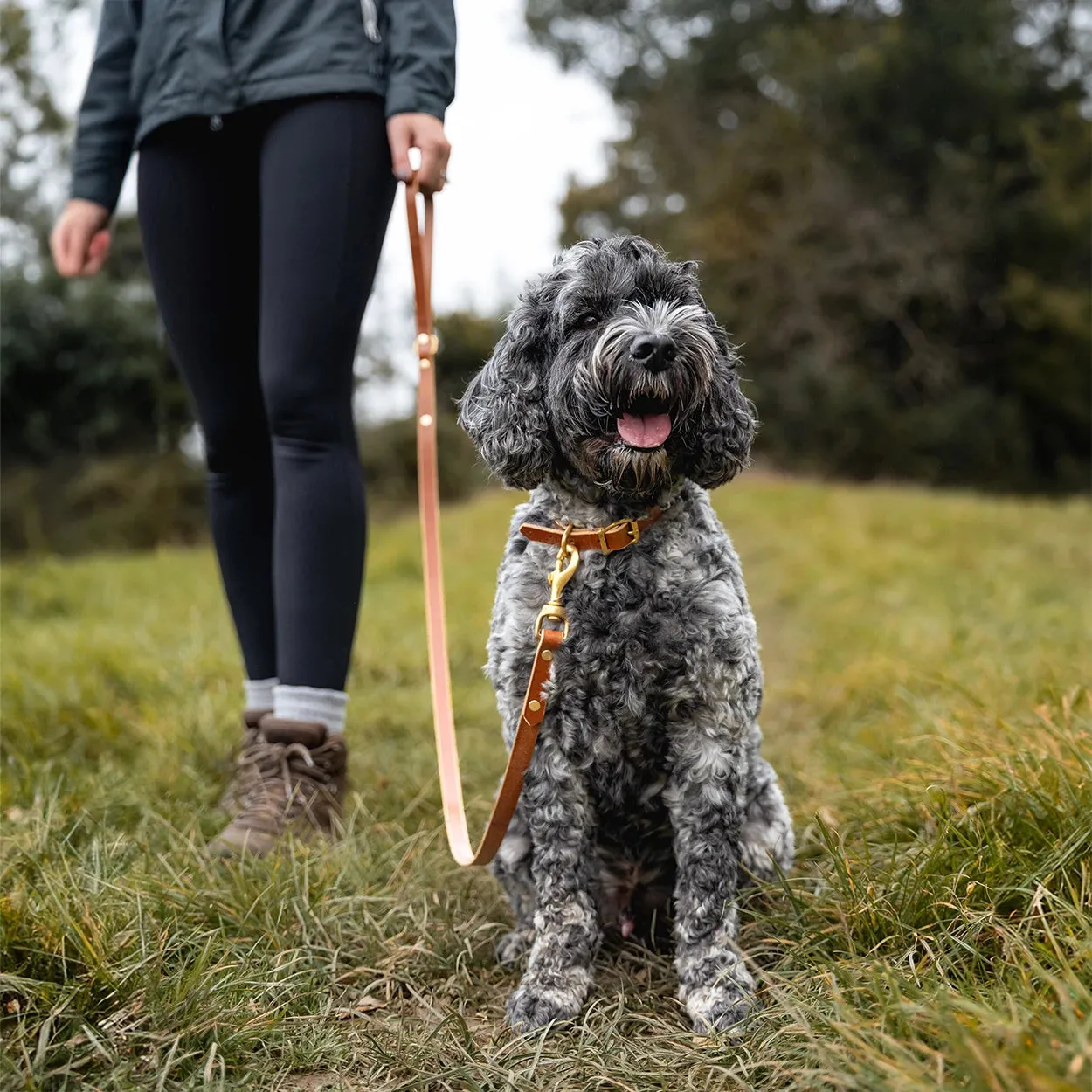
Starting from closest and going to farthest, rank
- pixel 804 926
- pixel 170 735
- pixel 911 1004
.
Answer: pixel 911 1004, pixel 804 926, pixel 170 735

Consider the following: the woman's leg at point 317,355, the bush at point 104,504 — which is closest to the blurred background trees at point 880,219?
the bush at point 104,504

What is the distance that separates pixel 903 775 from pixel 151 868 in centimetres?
175

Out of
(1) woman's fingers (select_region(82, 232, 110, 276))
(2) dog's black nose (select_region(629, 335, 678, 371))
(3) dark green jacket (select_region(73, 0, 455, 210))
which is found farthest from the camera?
(1) woman's fingers (select_region(82, 232, 110, 276))

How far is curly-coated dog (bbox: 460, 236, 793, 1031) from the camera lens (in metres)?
2.20

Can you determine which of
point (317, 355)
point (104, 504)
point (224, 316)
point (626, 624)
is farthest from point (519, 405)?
point (104, 504)

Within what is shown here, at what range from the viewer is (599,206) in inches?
880

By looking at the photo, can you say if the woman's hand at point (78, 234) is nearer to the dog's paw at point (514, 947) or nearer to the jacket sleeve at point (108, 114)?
the jacket sleeve at point (108, 114)

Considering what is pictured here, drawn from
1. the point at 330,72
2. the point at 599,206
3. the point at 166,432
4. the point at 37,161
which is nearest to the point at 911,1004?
the point at 330,72

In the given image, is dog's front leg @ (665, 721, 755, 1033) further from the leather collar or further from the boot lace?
the boot lace

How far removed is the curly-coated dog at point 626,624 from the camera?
220cm

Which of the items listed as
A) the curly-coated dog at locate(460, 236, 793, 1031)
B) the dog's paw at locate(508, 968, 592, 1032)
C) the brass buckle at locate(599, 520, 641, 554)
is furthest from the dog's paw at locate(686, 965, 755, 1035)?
the brass buckle at locate(599, 520, 641, 554)

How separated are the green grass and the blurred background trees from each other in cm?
1236

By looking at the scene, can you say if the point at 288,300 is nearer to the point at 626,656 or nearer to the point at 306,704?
the point at 306,704

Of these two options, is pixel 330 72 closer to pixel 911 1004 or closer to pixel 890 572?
pixel 911 1004
